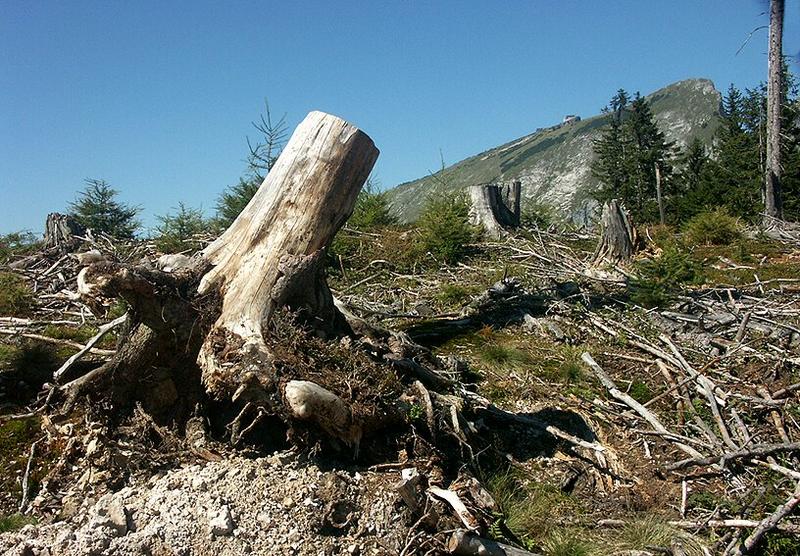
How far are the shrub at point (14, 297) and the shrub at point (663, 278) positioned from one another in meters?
7.69

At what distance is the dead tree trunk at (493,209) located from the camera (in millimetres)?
12141

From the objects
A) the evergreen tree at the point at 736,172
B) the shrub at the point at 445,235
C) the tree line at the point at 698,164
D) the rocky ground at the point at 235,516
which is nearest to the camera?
the rocky ground at the point at 235,516

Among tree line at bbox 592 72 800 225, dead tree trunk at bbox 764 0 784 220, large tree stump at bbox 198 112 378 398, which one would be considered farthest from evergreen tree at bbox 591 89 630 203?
large tree stump at bbox 198 112 378 398

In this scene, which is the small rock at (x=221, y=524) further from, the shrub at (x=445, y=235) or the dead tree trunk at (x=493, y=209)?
the dead tree trunk at (x=493, y=209)

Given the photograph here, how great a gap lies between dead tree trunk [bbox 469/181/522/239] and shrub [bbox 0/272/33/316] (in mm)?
7811

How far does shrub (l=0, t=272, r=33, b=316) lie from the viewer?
7555 mm

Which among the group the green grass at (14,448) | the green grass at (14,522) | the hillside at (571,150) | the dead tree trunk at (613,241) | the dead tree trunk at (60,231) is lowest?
the green grass at (14,522)

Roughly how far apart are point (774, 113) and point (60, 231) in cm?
1926

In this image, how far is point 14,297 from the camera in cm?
774

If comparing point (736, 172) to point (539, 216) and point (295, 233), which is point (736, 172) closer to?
point (539, 216)

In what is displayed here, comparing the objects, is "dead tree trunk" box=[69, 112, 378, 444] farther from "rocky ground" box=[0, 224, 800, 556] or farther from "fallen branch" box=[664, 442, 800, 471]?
"fallen branch" box=[664, 442, 800, 471]

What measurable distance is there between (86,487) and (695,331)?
5743 mm

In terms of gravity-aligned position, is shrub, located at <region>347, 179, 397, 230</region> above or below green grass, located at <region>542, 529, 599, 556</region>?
above

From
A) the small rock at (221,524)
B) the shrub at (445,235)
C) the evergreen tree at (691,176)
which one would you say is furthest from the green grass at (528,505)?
the evergreen tree at (691,176)
